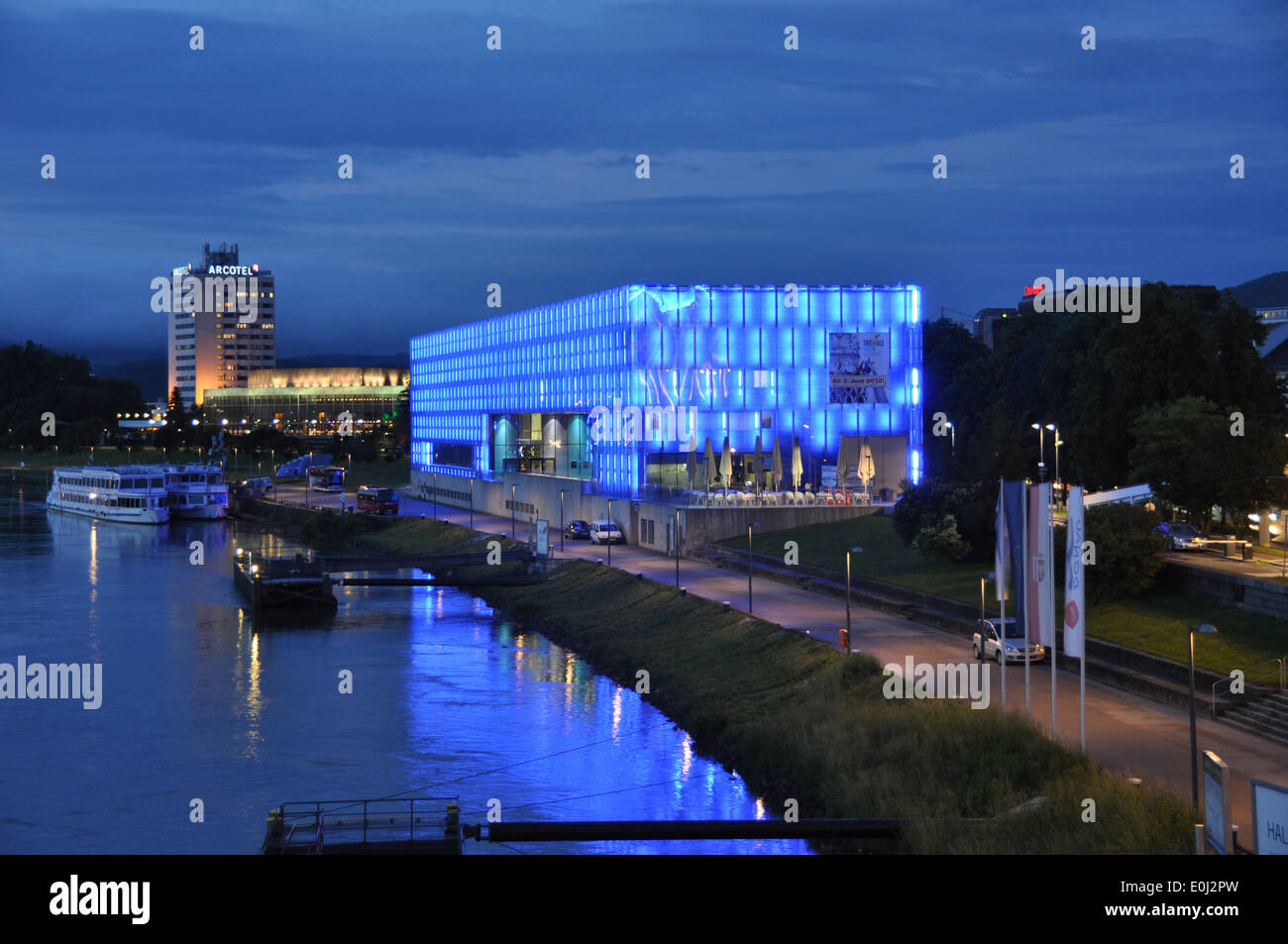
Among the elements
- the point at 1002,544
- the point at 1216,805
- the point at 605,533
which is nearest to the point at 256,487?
the point at 605,533

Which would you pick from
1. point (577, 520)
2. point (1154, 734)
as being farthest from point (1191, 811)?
point (577, 520)

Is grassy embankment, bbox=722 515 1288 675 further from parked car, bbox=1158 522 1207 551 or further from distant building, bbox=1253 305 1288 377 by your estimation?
distant building, bbox=1253 305 1288 377

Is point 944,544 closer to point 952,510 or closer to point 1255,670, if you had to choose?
point 952,510

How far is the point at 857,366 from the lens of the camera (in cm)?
7262

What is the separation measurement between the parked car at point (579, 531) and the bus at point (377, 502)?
26.6 metres

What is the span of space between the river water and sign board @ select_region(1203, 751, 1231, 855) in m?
9.49

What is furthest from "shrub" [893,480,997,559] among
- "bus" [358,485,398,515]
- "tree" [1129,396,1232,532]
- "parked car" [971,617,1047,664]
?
"bus" [358,485,398,515]

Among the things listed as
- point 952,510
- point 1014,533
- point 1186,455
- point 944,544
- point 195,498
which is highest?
point 1186,455

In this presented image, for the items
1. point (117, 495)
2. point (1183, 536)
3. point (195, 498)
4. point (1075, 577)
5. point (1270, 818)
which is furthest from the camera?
point (195, 498)

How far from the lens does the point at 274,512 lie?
361 feet

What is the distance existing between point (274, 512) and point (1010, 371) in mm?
57540

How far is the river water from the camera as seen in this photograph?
1115 inches

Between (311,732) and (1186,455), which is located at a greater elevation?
(1186,455)

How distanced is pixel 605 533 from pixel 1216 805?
53279 millimetres
